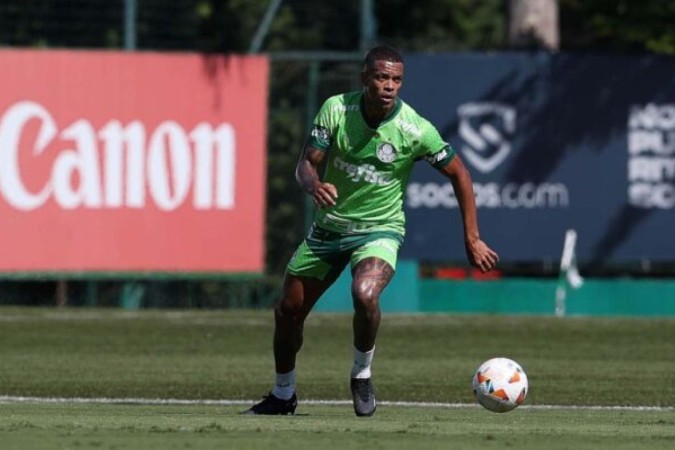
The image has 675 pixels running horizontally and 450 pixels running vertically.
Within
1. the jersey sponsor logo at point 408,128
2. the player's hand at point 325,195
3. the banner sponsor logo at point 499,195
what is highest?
the jersey sponsor logo at point 408,128

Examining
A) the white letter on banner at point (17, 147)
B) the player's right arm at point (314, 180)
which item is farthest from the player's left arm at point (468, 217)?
the white letter on banner at point (17, 147)

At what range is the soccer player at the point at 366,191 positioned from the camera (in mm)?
12250

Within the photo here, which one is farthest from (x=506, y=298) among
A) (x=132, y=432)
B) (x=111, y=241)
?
(x=132, y=432)

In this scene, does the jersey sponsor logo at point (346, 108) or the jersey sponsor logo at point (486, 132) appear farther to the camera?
the jersey sponsor logo at point (486, 132)

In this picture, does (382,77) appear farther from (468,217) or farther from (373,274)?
(373,274)

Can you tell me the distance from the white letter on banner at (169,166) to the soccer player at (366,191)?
13.0 metres

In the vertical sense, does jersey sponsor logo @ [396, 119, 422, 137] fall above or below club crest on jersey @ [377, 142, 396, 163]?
above

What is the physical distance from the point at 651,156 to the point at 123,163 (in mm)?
6992

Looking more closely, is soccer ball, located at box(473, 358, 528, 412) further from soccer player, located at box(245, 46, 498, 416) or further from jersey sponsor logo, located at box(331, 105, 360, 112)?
jersey sponsor logo, located at box(331, 105, 360, 112)

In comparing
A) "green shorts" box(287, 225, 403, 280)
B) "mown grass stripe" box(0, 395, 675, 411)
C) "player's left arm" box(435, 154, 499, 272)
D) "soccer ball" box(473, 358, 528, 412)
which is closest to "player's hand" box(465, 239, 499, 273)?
"player's left arm" box(435, 154, 499, 272)

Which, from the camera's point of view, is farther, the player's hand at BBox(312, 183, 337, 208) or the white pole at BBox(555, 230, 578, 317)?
the white pole at BBox(555, 230, 578, 317)

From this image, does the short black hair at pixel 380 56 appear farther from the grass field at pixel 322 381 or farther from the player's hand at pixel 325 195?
the grass field at pixel 322 381

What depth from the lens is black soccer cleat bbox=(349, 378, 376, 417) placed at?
12281mm

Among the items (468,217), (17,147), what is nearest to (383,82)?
(468,217)
